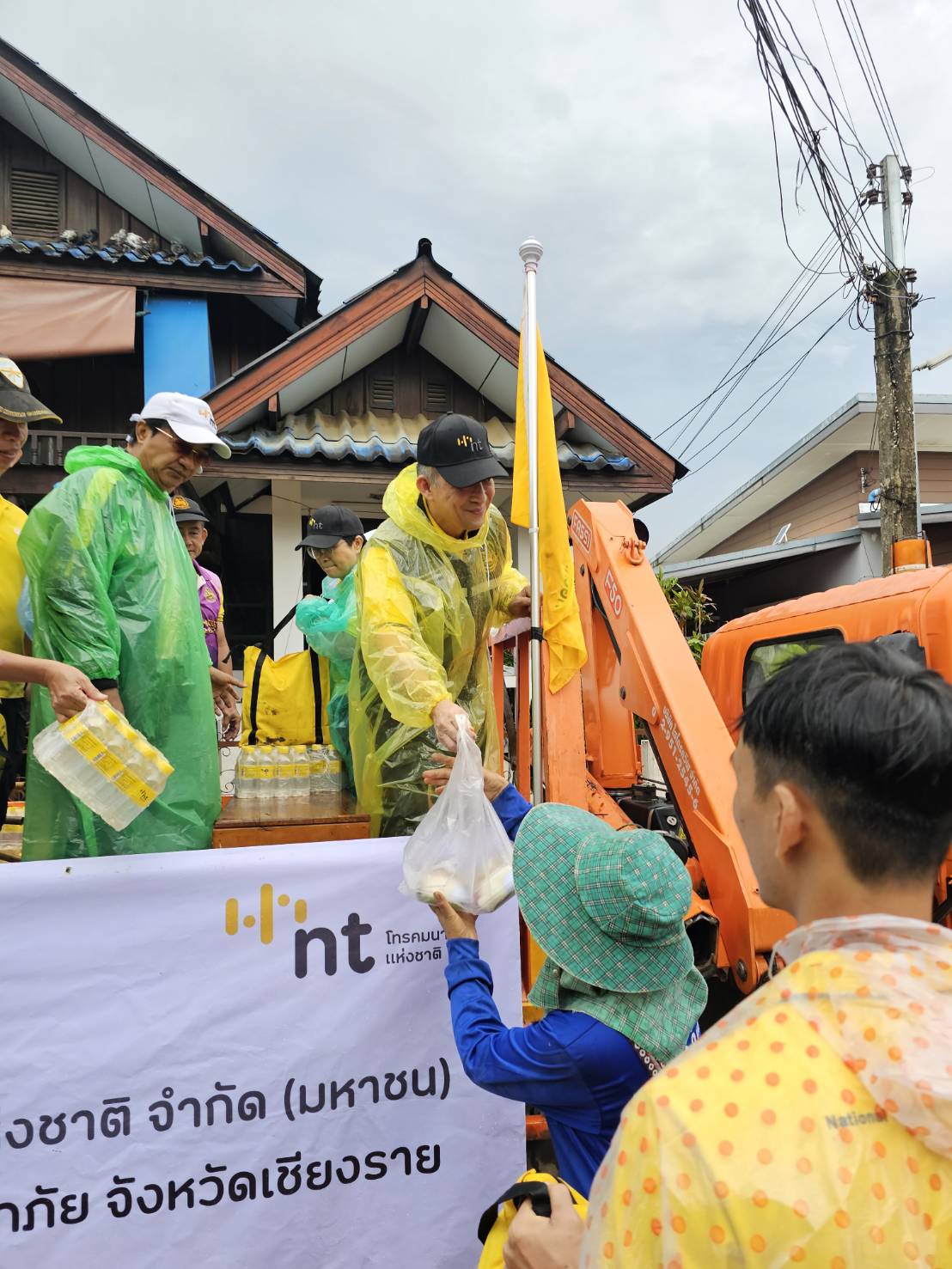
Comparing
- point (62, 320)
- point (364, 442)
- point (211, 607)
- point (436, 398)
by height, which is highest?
point (62, 320)

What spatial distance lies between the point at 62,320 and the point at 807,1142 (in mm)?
8690

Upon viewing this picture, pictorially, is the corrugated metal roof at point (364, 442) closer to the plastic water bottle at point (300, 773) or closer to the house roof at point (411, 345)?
the house roof at point (411, 345)

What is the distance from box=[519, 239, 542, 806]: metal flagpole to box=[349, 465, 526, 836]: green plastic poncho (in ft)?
0.52

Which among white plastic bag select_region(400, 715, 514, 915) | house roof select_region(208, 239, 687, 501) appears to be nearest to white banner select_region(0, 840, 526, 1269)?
white plastic bag select_region(400, 715, 514, 915)

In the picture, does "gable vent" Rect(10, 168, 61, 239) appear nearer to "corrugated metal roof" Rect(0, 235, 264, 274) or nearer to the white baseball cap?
"corrugated metal roof" Rect(0, 235, 264, 274)

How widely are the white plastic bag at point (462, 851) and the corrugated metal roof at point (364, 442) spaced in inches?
180

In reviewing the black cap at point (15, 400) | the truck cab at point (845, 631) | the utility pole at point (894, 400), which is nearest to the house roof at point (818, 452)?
the utility pole at point (894, 400)

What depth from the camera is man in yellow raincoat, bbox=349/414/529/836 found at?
8.38 ft

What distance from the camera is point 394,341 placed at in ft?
26.0

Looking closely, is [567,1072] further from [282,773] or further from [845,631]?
[845,631]

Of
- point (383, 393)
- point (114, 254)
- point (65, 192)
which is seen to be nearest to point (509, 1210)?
point (383, 393)

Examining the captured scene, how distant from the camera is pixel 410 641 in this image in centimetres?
246

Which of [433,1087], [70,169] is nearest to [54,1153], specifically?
[433,1087]

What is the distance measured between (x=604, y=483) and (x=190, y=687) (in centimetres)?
532
